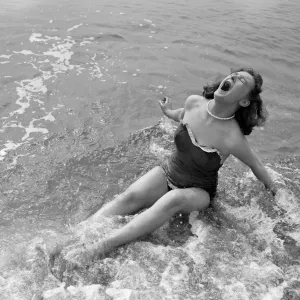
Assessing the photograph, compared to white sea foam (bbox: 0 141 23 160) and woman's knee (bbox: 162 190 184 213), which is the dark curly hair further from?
white sea foam (bbox: 0 141 23 160)

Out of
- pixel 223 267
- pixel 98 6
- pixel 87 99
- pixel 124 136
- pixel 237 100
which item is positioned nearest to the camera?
pixel 223 267

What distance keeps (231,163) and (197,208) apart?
1.42 m

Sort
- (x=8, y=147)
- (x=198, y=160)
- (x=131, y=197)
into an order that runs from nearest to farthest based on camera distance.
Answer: (x=198, y=160) → (x=131, y=197) → (x=8, y=147)

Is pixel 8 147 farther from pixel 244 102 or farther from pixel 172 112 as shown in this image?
pixel 244 102

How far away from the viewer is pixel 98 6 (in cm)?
1140

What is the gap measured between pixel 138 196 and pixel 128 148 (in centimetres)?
144

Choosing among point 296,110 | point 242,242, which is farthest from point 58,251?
point 296,110

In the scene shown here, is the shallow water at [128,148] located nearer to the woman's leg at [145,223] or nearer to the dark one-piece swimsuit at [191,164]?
the woman's leg at [145,223]

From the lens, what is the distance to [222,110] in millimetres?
3588

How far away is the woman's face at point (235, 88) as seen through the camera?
3.47m

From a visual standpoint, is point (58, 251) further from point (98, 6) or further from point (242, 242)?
point (98, 6)

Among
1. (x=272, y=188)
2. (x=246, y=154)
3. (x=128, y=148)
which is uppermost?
(x=246, y=154)

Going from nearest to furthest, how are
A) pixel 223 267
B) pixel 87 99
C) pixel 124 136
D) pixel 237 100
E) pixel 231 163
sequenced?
1. pixel 223 267
2. pixel 237 100
3. pixel 231 163
4. pixel 124 136
5. pixel 87 99

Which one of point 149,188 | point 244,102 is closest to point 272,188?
point 244,102
